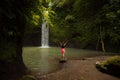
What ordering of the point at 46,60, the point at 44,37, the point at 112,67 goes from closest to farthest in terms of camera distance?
the point at 112,67
the point at 46,60
the point at 44,37

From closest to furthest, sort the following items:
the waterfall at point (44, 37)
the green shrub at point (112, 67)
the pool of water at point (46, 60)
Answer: the green shrub at point (112, 67)
the pool of water at point (46, 60)
the waterfall at point (44, 37)

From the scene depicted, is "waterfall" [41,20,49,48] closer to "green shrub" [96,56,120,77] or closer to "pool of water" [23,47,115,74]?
"pool of water" [23,47,115,74]

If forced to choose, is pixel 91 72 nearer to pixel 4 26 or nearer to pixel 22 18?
pixel 22 18

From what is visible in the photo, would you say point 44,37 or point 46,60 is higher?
point 44,37

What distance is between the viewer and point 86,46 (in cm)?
2344

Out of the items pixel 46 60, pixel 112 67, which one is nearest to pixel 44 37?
pixel 46 60

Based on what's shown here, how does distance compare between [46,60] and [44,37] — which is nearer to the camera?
[46,60]

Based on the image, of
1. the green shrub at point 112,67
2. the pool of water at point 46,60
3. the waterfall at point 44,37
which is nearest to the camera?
the green shrub at point 112,67

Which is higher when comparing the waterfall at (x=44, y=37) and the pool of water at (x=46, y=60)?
the waterfall at (x=44, y=37)

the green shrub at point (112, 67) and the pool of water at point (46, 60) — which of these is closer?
the green shrub at point (112, 67)

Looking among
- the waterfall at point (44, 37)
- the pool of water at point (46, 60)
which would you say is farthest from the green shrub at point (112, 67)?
the waterfall at point (44, 37)

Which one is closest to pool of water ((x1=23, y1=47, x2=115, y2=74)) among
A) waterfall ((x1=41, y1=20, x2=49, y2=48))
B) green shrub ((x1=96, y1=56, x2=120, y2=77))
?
green shrub ((x1=96, y1=56, x2=120, y2=77))

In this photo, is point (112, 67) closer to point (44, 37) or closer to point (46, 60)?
point (46, 60)

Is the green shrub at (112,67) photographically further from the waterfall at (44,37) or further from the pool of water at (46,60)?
the waterfall at (44,37)
